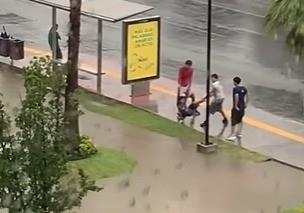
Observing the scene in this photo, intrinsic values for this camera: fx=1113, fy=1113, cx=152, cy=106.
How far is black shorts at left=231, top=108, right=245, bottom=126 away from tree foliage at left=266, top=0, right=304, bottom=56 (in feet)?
25.3

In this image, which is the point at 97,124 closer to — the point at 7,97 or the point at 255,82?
the point at 7,97

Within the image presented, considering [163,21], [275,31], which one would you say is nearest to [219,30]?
[163,21]

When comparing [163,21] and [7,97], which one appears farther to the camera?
[163,21]

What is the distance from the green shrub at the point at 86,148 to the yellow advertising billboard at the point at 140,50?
458cm

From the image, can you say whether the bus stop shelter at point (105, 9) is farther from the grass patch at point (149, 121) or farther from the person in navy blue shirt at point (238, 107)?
the person in navy blue shirt at point (238, 107)

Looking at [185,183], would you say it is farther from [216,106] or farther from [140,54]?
[140,54]

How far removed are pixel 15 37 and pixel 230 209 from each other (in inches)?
551

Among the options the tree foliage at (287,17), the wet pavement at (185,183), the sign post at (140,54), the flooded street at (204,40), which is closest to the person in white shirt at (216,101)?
the wet pavement at (185,183)

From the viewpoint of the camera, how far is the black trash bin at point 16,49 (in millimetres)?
27984

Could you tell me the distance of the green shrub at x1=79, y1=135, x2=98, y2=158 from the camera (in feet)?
67.7

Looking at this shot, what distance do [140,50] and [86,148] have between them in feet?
18.0

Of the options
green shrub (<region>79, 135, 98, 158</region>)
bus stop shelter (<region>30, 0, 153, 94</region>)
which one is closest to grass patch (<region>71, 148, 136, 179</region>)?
green shrub (<region>79, 135, 98, 158</region>)

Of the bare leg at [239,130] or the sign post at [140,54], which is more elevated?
the sign post at [140,54]

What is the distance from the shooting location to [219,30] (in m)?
32.5
